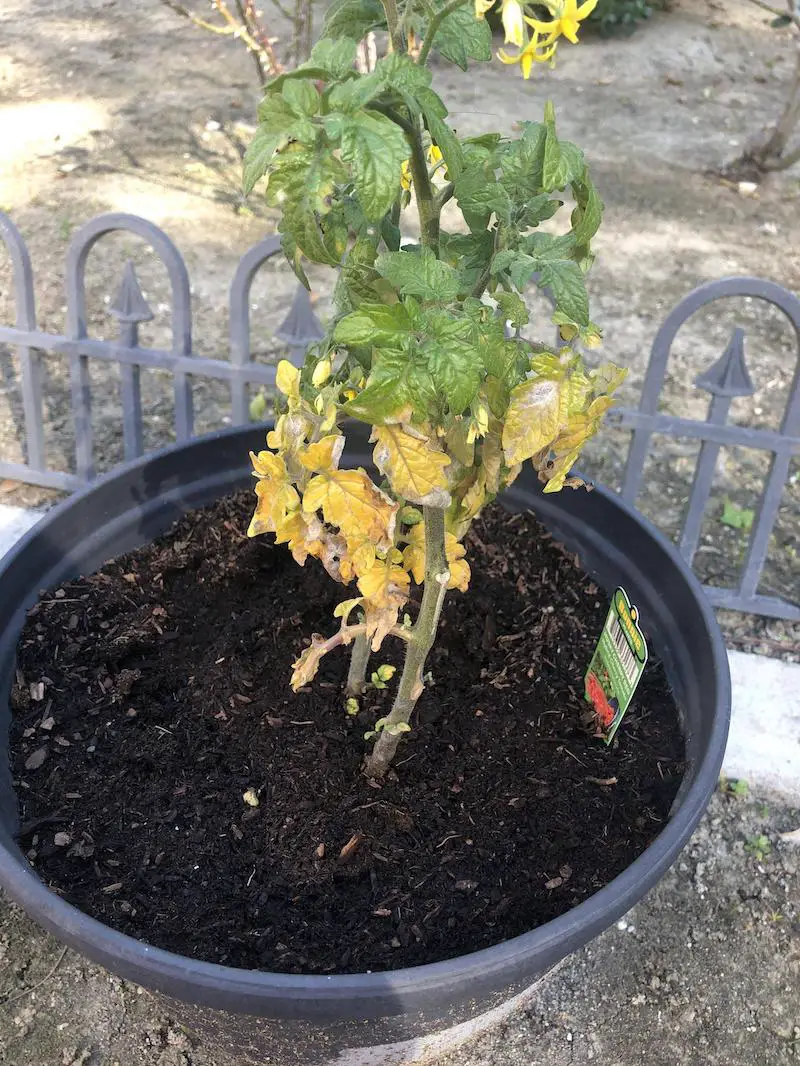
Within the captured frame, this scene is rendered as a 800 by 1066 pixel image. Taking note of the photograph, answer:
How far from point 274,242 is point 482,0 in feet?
4.03

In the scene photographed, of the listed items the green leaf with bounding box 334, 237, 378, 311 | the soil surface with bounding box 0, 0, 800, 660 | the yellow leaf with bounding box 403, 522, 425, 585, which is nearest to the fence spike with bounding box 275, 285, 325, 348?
the soil surface with bounding box 0, 0, 800, 660

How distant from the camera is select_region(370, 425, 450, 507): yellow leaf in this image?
1.18 m

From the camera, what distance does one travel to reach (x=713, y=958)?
1.98 meters

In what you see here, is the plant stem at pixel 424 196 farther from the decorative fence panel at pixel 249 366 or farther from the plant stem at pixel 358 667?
the decorative fence panel at pixel 249 366

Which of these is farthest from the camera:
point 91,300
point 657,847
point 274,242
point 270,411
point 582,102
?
point 582,102

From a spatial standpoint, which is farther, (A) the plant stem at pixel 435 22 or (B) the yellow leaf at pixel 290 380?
(B) the yellow leaf at pixel 290 380

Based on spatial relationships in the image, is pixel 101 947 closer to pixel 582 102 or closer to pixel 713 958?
pixel 713 958

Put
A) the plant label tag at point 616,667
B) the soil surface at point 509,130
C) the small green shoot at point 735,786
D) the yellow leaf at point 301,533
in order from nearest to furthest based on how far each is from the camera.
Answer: the yellow leaf at point 301,533
the plant label tag at point 616,667
the small green shoot at point 735,786
the soil surface at point 509,130

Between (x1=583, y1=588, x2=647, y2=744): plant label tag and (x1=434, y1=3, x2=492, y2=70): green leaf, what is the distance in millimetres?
876

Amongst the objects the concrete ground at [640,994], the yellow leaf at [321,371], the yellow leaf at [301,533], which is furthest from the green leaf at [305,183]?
the concrete ground at [640,994]

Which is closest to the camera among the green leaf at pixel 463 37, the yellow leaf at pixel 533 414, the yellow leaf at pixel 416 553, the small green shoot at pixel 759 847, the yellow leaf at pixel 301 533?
the green leaf at pixel 463 37

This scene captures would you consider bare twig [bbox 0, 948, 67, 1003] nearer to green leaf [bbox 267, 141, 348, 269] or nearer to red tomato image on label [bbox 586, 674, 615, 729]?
red tomato image on label [bbox 586, 674, 615, 729]

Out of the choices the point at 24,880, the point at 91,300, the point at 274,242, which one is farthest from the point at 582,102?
the point at 24,880

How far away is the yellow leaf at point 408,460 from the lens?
1181 millimetres
